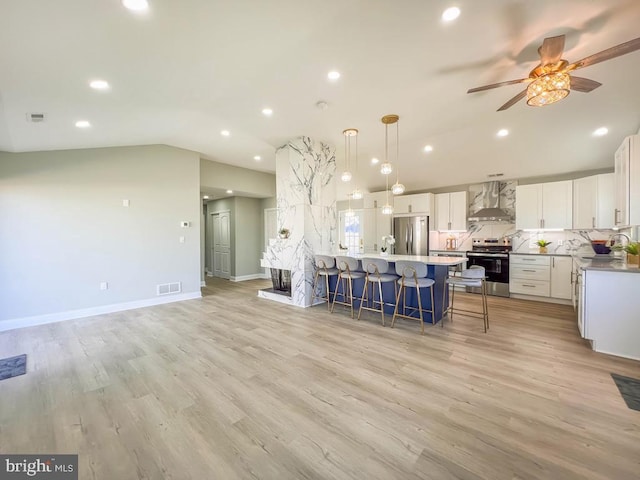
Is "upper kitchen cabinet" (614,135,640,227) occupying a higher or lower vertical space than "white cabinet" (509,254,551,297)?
higher

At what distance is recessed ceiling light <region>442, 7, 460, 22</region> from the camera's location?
204 centimetres

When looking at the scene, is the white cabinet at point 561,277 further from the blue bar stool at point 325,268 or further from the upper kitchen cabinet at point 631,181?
the blue bar stool at point 325,268

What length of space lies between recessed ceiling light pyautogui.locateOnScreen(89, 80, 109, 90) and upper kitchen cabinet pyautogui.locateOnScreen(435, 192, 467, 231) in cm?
658

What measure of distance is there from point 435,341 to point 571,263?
381 centimetres

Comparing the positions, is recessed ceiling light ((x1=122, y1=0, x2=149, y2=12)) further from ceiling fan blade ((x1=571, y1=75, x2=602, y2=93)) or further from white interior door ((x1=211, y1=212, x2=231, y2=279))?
white interior door ((x1=211, y1=212, x2=231, y2=279))

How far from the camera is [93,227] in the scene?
15.4ft

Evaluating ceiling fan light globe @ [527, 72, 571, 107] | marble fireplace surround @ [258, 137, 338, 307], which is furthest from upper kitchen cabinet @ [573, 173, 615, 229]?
marble fireplace surround @ [258, 137, 338, 307]

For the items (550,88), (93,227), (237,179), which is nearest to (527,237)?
(550,88)

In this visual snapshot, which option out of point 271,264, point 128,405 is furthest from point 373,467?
point 271,264

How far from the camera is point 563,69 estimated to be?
2.25m

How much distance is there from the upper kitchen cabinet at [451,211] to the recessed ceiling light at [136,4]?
6.45m

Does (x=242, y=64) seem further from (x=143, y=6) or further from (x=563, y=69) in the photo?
(x=563, y=69)

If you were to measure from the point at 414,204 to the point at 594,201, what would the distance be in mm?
3294

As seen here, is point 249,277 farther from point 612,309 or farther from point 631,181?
point 631,181
